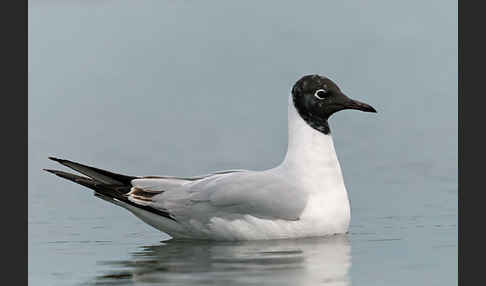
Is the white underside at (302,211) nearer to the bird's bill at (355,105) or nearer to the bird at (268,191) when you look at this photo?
the bird at (268,191)

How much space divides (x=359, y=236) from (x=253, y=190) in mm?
1203

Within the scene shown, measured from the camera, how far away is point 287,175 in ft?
39.0

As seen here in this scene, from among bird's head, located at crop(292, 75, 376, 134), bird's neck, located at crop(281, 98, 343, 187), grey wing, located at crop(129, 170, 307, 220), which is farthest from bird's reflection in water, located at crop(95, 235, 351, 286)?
bird's head, located at crop(292, 75, 376, 134)

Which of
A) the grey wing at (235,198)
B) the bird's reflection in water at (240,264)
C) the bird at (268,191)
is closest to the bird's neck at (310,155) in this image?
the bird at (268,191)

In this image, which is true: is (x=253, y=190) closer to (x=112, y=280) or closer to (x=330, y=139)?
(x=330, y=139)

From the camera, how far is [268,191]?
11.6 metres

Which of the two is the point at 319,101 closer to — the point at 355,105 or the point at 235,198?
the point at 355,105

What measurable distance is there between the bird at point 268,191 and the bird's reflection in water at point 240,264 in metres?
0.17

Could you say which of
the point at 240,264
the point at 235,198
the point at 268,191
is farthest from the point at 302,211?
the point at 240,264

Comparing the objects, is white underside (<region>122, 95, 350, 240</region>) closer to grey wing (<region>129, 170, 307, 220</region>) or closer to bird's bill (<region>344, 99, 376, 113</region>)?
grey wing (<region>129, 170, 307, 220</region>)

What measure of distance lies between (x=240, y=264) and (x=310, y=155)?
7.12 ft

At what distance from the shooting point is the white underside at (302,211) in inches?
457

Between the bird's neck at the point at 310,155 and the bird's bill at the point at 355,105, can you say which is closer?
the bird's neck at the point at 310,155

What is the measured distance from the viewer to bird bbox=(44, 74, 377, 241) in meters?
11.6
